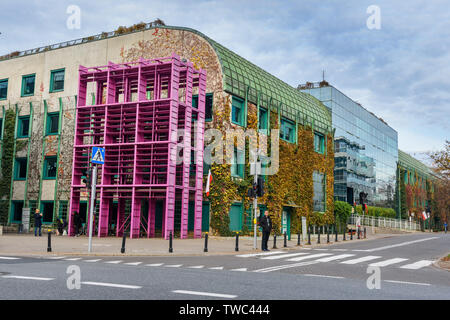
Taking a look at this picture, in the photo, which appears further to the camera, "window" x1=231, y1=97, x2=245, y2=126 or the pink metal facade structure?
"window" x1=231, y1=97, x2=245, y2=126

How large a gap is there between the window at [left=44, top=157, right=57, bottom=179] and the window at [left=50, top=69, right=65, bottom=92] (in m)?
5.73

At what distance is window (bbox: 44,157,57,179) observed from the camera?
122ft

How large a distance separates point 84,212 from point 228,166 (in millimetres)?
11670

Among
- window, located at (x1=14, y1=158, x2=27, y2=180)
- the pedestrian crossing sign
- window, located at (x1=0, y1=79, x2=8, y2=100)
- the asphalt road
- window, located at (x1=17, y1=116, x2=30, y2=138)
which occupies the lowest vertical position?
the asphalt road

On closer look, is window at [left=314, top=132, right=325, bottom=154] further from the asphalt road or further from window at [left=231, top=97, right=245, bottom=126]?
the asphalt road

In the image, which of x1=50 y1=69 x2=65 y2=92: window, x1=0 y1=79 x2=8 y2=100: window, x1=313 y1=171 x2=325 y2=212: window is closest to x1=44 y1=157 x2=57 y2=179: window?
x1=50 y1=69 x2=65 y2=92: window

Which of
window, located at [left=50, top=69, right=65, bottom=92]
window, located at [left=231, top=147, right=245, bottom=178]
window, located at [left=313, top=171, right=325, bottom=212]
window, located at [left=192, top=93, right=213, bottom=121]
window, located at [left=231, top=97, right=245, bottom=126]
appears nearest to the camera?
window, located at [left=231, top=147, right=245, bottom=178]

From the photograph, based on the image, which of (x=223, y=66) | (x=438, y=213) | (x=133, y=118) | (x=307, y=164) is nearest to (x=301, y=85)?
(x=307, y=164)

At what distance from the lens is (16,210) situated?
38062 mm

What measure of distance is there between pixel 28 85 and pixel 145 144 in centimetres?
1670

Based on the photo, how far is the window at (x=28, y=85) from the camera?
3973 centimetres

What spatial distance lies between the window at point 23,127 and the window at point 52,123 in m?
2.29

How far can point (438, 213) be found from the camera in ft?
282
